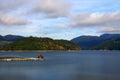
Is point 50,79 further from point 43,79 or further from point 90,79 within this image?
point 90,79

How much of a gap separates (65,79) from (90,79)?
6.47 m

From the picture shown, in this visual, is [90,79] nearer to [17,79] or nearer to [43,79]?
[43,79]

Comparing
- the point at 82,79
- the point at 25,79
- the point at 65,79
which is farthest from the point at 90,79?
the point at 25,79

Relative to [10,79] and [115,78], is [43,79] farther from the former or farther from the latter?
[115,78]

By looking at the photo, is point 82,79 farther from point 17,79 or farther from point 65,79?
point 17,79

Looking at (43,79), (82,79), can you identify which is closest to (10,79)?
(43,79)

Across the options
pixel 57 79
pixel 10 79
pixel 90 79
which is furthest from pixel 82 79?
pixel 10 79

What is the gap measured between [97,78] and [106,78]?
2469mm

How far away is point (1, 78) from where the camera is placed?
70.1 meters

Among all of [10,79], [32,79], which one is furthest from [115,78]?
[10,79]

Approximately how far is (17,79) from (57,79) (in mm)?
10222

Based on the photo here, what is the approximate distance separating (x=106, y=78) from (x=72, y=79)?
31.0 feet

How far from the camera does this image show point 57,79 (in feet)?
225

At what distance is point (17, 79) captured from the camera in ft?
224
